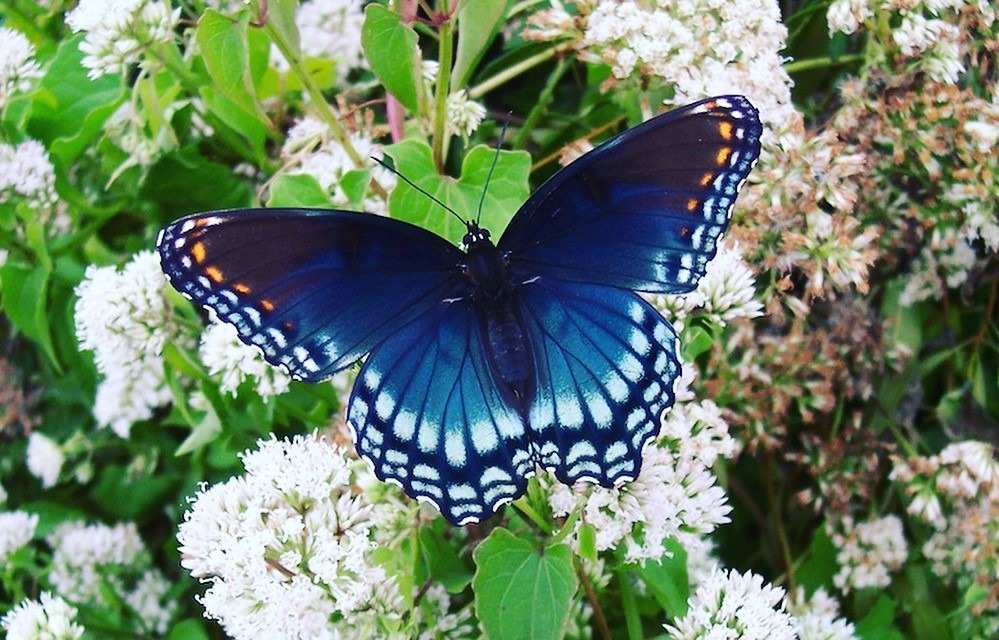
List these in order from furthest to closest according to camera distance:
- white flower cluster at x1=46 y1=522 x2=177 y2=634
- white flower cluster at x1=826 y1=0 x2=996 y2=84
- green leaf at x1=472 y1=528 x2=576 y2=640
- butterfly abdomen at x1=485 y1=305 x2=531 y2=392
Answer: white flower cluster at x1=46 y1=522 x2=177 y2=634, white flower cluster at x1=826 y1=0 x2=996 y2=84, butterfly abdomen at x1=485 y1=305 x2=531 y2=392, green leaf at x1=472 y1=528 x2=576 y2=640

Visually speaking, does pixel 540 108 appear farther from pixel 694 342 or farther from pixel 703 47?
pixel 694 342

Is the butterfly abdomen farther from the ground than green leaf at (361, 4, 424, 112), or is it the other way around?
green leaf at (361, 4, 424, 112)

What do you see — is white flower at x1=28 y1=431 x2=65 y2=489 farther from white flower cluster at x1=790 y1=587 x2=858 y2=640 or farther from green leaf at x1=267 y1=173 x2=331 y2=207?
white flower cluster at x1=790 y1=587 x2=858 y2=640

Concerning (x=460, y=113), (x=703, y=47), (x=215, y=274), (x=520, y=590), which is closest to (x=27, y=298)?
(x=215, y=274)

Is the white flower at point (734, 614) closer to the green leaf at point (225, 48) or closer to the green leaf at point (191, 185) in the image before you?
the green leaf at point (225, 48)

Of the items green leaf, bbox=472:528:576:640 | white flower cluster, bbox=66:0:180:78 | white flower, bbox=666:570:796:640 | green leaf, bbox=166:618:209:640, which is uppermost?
white flower cluster, bbox=66:0:180:78

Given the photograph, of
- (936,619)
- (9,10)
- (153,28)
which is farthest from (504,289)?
(9,10)

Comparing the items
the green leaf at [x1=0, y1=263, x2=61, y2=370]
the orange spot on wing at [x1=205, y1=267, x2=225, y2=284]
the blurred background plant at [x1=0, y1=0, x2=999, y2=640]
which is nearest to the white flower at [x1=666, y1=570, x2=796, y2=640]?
the blurred background plant at [x1=0, y1=0, x2=999, y2=640]

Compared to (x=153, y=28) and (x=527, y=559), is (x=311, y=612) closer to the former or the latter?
(x=527, y=559)
